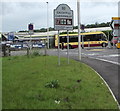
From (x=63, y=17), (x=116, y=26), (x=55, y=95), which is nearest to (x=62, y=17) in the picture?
(x=63, y=17)

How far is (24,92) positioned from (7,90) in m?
0.53

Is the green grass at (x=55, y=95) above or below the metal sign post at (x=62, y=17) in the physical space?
below

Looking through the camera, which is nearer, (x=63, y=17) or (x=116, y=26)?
(x=116, y=26)

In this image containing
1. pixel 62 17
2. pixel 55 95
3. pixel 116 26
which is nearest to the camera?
pixel 55 95

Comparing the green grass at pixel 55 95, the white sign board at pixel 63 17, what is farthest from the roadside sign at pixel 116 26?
the white sign board at pixel 63 17

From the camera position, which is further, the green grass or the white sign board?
the white sign board

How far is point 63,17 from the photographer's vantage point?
11.9 m

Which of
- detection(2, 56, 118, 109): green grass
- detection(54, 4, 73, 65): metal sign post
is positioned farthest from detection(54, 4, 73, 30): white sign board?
detection(2, 56, 118, 109): green grass

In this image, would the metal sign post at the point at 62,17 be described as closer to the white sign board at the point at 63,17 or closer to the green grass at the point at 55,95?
the white sign board at the point at 63,17

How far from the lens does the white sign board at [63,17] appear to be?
11.7m

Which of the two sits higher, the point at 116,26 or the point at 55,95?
the point at 116,26

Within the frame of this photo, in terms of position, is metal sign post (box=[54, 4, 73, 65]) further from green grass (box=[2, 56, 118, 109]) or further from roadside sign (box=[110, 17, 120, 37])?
roadside sign (box=[110, 17, 120, 37])

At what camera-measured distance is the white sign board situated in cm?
1166

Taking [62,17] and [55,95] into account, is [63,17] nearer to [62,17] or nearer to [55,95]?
[62,17]
